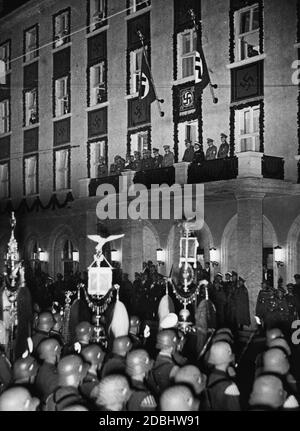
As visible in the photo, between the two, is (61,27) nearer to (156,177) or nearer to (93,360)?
(156,177)

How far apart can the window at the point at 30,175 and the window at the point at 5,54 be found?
217 inches

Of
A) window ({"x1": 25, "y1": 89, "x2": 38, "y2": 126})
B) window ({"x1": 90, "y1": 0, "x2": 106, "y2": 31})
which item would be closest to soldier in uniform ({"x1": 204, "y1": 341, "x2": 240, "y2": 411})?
window ({"x1": 90, "y1": 0, "x2": 106, "y2": 31})

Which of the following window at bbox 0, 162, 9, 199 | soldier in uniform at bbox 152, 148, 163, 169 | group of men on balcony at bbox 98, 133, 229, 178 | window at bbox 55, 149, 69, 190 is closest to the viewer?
group of men on balcony at bbox 98, 133, 229, 178

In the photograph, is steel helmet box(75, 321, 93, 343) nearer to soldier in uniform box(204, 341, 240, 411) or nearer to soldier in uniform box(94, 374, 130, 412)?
soldier in uniform box(204, 341, 240, 411)

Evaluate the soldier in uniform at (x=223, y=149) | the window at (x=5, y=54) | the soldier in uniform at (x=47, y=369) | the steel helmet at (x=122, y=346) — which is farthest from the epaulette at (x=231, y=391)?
the window at (x=5, y=54)

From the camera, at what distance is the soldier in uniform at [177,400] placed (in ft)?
18.3

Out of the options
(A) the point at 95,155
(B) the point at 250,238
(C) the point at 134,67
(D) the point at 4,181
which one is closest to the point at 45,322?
(B) the point at 250,238

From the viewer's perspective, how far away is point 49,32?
92.3 ft

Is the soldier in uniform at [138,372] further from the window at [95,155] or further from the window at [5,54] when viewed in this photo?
the window at [5,54]

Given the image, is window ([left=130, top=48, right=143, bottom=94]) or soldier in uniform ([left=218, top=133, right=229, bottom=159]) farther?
window ([left=130, top=48, right=143, bottom=94])

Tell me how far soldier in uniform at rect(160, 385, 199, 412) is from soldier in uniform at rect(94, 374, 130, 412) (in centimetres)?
59

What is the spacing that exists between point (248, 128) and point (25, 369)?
14.2 metres

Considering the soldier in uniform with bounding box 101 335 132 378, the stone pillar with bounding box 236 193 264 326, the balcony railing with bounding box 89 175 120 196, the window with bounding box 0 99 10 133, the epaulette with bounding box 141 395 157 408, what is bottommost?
the epaulette with bounding box 141 395 157 408

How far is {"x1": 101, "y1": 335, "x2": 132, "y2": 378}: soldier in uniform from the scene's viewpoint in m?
7.59
